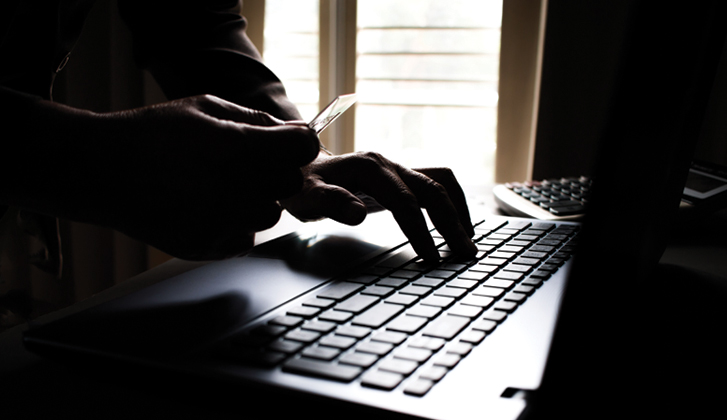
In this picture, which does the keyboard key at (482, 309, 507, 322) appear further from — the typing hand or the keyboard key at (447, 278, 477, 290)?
the typing hand

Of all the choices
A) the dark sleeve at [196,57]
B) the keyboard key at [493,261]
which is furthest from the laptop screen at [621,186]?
the dark sleeve at [196,57]

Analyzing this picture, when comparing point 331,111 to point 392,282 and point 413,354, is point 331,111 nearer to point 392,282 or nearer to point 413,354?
point 392,282

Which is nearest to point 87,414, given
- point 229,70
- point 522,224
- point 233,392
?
point 233,392

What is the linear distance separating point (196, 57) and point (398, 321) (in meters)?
0.69

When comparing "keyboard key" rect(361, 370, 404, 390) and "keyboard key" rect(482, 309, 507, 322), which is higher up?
"keyboard key" rect(361, 370, 404, 390)

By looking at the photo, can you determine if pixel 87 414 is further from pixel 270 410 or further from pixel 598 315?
pixel 598 315

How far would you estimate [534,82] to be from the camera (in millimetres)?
1863

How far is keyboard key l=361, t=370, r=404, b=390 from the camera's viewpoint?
0.25 metres

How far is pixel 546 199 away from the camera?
87 cm

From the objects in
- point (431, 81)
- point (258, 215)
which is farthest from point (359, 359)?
point (431, 81)

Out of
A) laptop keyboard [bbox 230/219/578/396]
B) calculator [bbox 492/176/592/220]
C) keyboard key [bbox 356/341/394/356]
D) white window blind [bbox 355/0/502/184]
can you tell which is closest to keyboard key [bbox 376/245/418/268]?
laptop keyboard [bbox 230/219/578/396]

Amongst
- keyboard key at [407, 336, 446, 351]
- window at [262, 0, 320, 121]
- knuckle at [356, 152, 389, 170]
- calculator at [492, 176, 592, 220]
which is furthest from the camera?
window at [262, 0, 320, 121]

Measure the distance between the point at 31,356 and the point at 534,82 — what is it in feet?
5.99

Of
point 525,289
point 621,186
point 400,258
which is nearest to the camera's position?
point 621,186
